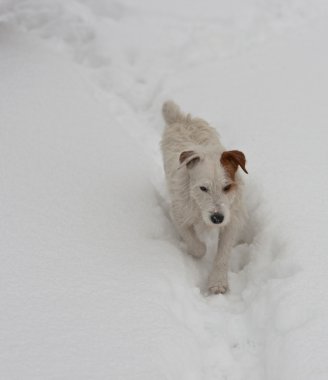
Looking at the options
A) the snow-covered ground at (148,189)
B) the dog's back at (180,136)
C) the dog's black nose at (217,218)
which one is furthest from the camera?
the dog's back at (180,136)

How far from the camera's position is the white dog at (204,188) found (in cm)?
384

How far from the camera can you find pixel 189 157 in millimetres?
3932

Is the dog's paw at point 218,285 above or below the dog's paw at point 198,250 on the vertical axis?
above

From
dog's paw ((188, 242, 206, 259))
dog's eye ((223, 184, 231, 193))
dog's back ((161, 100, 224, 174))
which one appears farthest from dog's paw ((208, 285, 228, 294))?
dog's back ((161, 100, 224, 174))

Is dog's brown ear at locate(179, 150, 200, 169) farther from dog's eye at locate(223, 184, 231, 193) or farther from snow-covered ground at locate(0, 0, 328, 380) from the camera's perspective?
snow-covered ground at locate(0, 0, 328, 380)

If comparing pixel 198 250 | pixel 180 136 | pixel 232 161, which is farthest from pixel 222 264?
pixel 180 136

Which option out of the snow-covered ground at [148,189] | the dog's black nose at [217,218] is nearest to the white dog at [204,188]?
the dog's black nose at [217,218]

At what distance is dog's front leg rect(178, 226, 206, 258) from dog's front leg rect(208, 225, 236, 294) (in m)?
0.18

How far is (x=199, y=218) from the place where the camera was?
434 centimetres

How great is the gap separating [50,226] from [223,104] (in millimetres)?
2786

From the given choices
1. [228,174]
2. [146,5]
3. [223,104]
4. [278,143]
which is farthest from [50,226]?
[146,5]

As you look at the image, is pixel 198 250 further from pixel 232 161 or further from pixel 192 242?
pixel 232 161

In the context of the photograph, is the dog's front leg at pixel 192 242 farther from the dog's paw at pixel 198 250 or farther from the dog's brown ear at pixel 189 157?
the dog's brown ear at pixel 189 157

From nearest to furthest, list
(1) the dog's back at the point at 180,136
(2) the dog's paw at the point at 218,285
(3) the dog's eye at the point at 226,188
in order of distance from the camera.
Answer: (3) the dog's eye at the point at 226,188
(2) the dog's paw at the point at 218,285
(1) the dog's back at the point at 180,136
